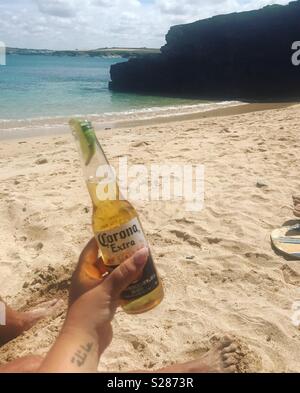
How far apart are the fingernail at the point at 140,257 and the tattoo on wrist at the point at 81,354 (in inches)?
14.5

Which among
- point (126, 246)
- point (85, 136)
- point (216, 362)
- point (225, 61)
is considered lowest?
point (216, 362)

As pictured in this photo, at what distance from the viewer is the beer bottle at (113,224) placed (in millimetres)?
1509

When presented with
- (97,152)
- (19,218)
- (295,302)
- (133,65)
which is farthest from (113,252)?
(133,65)

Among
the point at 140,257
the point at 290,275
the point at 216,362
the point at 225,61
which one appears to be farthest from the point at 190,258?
the point at 225,61

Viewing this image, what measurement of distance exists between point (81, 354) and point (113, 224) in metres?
0.51

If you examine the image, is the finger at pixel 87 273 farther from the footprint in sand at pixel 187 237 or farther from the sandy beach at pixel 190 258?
the footprint in sand at pixel 187 237

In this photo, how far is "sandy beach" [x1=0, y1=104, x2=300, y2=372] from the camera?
2.43 meters

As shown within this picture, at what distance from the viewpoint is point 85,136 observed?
5.08 feet

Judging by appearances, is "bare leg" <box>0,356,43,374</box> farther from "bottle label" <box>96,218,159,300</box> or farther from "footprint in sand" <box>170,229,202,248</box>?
"footprint in sand" <box>170,229,202,248</box>

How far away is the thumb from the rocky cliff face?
2607cm

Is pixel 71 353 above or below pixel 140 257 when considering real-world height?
below

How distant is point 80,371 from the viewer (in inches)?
59.8

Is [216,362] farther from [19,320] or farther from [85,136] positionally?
Result: [85,136]
